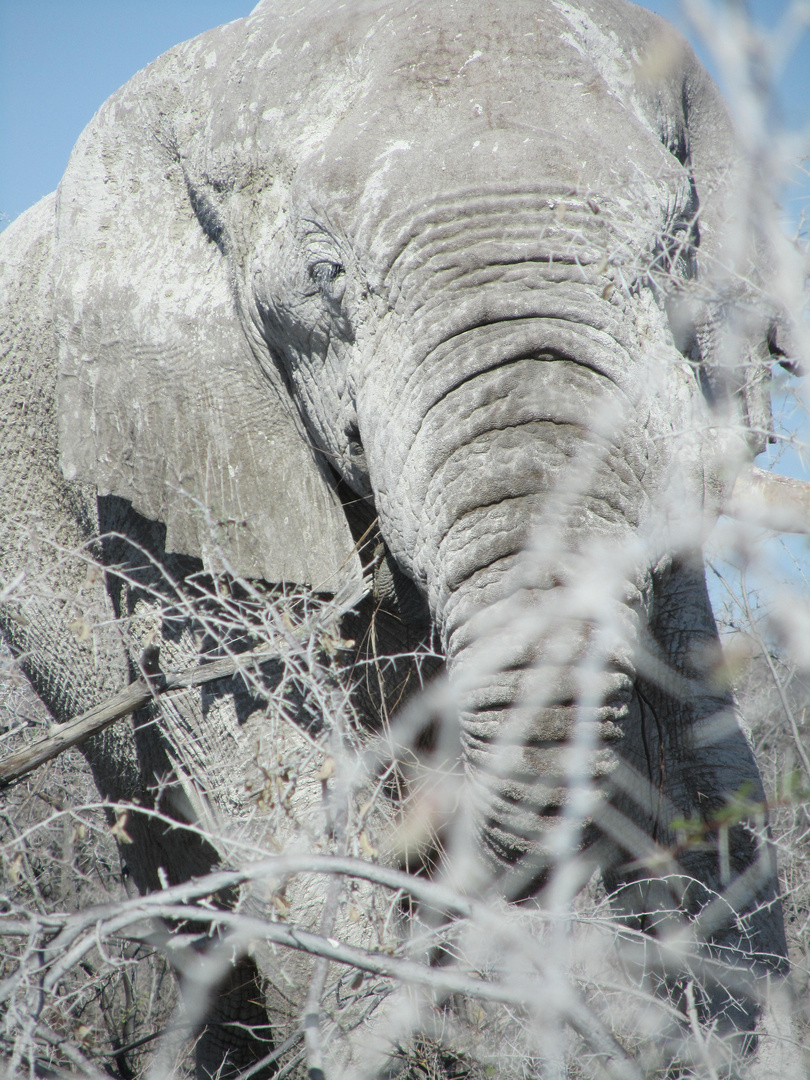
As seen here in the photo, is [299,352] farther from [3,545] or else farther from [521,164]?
[3,545]

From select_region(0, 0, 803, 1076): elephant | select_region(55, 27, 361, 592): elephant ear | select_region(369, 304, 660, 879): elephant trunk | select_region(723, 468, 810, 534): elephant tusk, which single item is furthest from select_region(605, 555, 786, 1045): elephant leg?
select_region(55, 27, 361, 592): elephant ear

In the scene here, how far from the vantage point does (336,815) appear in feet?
4.80

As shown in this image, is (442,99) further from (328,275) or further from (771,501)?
(771,501)

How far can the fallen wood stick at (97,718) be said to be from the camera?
182 centimetres

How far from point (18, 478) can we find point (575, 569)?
2.07 meters

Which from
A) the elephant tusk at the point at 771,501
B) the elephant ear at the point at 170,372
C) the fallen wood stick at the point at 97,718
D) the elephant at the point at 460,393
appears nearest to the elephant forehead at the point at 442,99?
the elephant at the point at 460,393

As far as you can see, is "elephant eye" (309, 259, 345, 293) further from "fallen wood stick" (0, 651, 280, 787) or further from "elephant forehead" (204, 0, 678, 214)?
"fallen wood stick" (0, 651, 280, 787)

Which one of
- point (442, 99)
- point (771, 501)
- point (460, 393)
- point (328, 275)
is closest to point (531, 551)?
point (460, 393)

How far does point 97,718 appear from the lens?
1914 mm

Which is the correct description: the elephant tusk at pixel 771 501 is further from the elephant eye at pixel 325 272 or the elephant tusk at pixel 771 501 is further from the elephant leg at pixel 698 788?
the elephant eye at pixel 325 272

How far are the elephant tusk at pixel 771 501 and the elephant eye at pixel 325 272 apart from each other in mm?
777

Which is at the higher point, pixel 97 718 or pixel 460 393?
pixel 460 393

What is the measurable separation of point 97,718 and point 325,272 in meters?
0.93

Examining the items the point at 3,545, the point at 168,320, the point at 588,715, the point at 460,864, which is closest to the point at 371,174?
the point at 168,320
